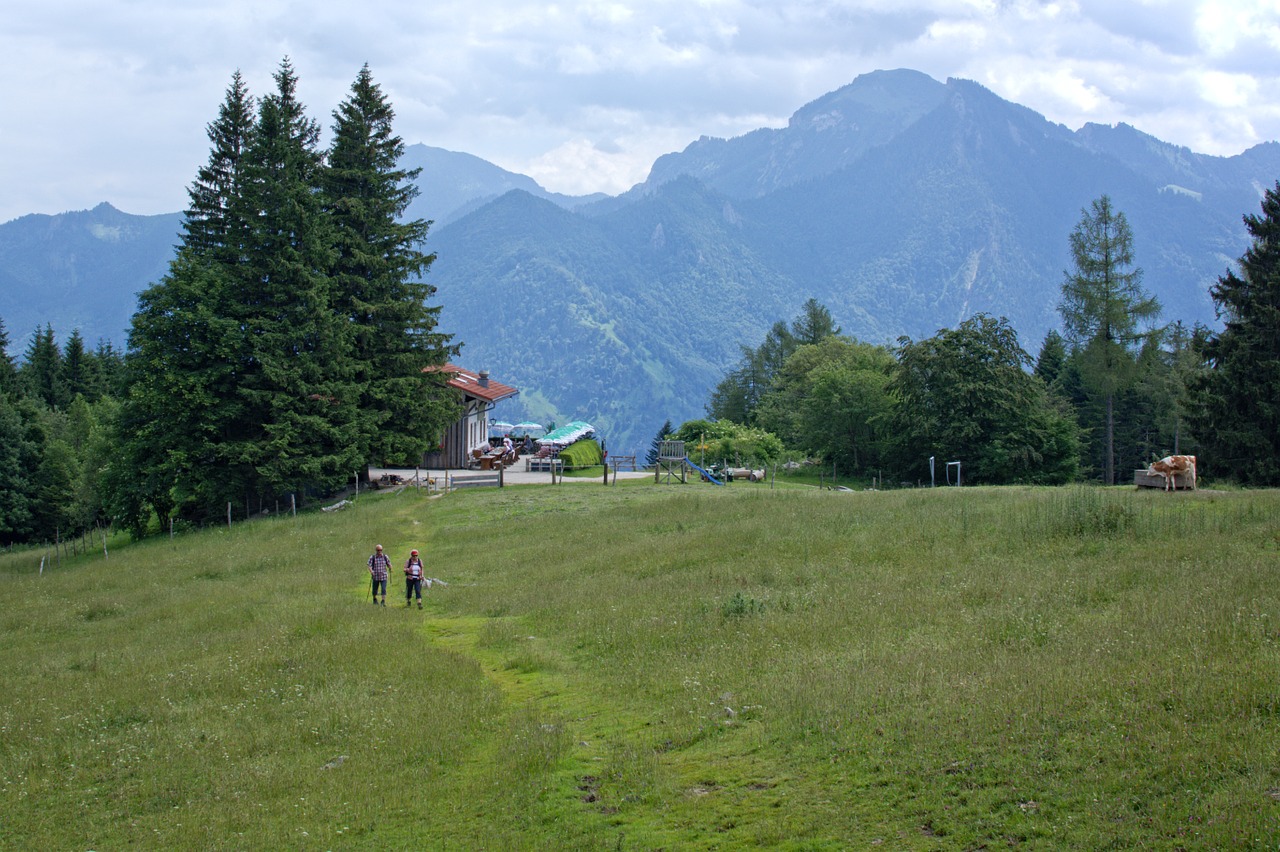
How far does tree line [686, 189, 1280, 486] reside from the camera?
4228 cm

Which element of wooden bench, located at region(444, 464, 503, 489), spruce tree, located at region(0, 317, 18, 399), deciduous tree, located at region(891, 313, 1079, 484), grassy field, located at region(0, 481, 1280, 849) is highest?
spruce tree, located at region(0, 317, 18, 399)

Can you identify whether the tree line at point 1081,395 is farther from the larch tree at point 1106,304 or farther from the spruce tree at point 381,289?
the spruce tree at point 381,289

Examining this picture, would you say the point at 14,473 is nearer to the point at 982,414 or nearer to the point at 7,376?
the point at 7,376

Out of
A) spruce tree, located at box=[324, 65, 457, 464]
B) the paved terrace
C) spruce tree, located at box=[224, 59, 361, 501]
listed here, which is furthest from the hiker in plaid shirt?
the paved terrace

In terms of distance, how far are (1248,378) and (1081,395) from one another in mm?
34465

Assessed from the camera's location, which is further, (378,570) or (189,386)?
(189,386)

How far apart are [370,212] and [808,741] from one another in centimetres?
4143

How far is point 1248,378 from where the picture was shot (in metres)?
41.9

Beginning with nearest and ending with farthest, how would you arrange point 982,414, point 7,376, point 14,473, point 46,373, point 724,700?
point 724,700 → point 982,414 → point 14,473 → point 7,376 → point 46,373

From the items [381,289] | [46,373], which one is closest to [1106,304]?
[381,289]

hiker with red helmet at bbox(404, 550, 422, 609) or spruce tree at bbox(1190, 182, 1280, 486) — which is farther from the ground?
spruce tree at bbox(1190, 182, 1280, 486)

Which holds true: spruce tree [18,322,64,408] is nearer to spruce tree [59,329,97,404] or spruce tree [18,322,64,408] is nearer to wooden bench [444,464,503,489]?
spruce tree [59,329,97,404]

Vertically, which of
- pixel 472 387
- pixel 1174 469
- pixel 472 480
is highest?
pixel 472 387

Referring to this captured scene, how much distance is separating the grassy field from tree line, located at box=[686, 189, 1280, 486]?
77.9ft
